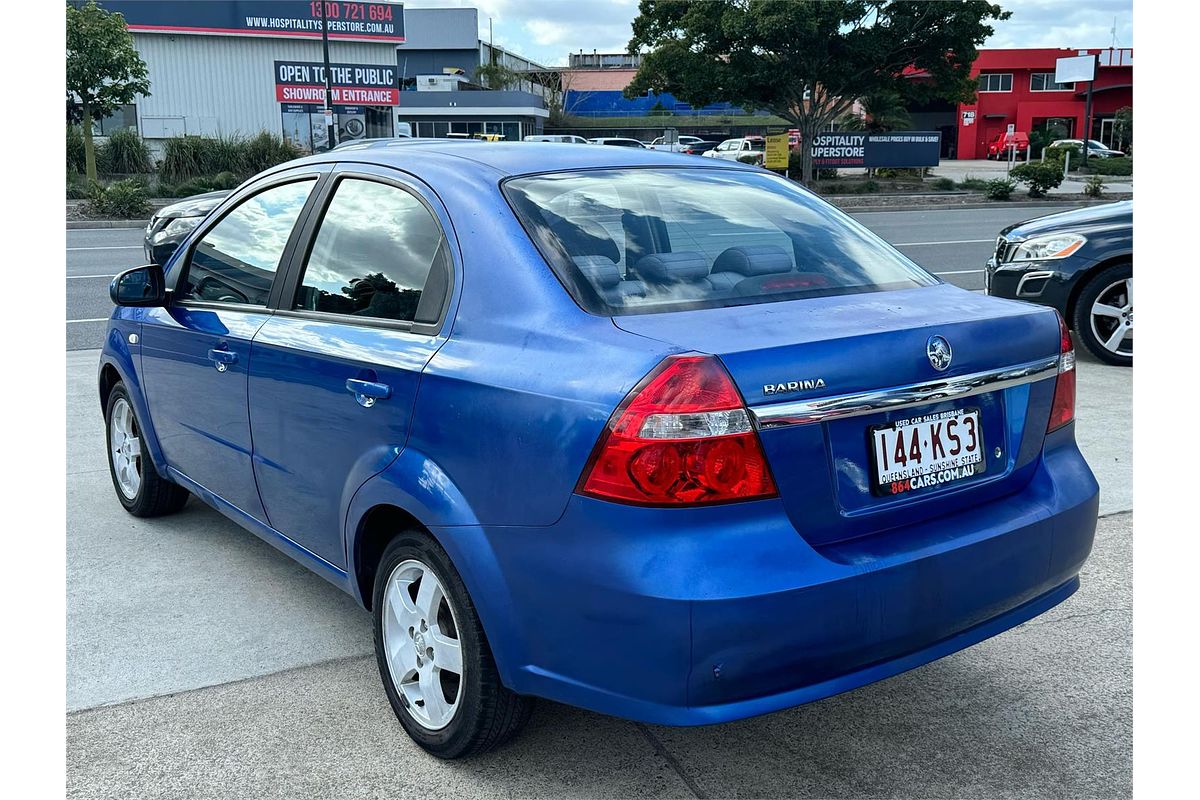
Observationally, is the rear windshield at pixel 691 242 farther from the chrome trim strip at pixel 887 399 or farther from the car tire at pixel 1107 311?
the car tire at pixel 1107 311

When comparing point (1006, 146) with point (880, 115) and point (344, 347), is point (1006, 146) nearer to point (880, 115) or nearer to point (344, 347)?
point (880, 115)

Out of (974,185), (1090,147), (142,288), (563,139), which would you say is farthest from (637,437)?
(1090,147)

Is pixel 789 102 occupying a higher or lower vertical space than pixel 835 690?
higher

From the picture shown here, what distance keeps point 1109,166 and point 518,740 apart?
5365 centimetres

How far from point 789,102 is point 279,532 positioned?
31648mm

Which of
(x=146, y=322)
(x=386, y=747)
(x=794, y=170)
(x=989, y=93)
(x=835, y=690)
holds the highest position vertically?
(x=989, y=93)

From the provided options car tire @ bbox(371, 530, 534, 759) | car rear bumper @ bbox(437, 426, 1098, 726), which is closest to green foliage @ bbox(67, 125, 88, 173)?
car tire @ bbox(371, 530, 534, 759)

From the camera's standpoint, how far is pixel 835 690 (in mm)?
2443

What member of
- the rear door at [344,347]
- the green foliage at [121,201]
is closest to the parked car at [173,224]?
the rear door at [344,347]

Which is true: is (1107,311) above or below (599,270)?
below

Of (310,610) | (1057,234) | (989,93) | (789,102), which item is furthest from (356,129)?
(989,93)

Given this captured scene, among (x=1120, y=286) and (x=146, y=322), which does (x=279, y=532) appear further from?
(x=1120, y=286)

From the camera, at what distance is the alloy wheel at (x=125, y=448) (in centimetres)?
484

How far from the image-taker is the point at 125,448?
16.2 ft
